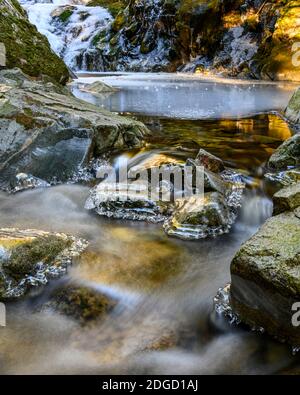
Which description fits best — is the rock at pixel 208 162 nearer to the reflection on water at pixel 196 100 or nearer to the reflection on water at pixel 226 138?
the reflection on water at pixel 226 138

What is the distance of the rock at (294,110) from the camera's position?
8.60m

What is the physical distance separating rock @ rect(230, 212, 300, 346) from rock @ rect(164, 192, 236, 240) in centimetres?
115

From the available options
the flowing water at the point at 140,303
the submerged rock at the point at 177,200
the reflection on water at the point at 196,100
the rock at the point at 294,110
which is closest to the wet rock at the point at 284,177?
the flowing water at the point at 140,303

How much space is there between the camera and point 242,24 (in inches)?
829

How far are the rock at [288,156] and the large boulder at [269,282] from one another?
2967 millimetres

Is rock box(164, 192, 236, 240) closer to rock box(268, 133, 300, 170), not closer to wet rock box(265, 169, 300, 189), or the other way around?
wet rock box(265, 169, 300, 189)

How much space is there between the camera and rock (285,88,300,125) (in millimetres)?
8602

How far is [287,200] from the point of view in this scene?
3.38 metres

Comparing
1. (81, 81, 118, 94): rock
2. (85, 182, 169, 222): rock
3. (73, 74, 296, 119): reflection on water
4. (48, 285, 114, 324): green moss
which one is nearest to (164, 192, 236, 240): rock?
(85, 182, 169, 222): rock

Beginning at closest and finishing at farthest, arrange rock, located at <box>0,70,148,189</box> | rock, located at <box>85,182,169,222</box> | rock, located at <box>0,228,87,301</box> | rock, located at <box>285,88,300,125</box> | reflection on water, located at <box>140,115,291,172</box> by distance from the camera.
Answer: rock, located at <box>0,228,87,301</box>, rock, located at <box>85,182,169,222</box>, rock, located at <box>0,70,148,189</box>, reflection on water, located at <box>140,115,291,172</box>, rock, located at <box>285,88,300,125</box>

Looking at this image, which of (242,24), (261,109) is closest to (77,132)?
(261,109)

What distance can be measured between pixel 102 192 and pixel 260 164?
2.56m

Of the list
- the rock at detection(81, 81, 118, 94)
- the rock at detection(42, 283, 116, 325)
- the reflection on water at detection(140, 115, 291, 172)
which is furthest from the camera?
the rock at detection(81, 81, 118, 94)
